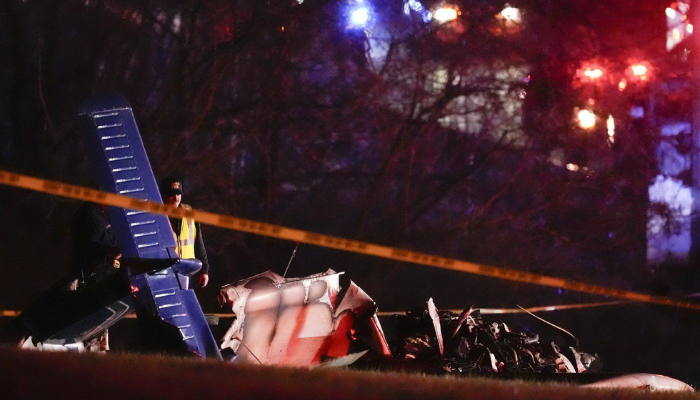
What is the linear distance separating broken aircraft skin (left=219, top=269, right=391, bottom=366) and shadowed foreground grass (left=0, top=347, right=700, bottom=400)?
196cm

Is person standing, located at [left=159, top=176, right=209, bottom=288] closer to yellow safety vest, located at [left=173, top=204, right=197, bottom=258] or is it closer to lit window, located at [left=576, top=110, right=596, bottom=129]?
yellow safety vest, located at [left=173, top=204, right=197, bottom=258]

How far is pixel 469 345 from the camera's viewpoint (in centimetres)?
636

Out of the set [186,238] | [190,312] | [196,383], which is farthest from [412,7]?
[196,383]

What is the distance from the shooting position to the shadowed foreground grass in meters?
2.88

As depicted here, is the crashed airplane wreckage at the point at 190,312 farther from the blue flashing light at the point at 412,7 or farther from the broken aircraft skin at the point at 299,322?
the blue flashing light at the point at 412,7

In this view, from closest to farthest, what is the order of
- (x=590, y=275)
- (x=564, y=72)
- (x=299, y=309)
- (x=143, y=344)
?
(x=143, y=344)
(x=299, y=309)
(x=564, y=72)
(x=590, y=275)

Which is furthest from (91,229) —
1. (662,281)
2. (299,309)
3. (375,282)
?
(662,281)

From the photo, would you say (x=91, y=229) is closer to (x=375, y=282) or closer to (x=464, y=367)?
(x=464, y=367)

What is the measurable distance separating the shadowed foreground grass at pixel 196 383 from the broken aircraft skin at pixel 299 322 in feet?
6.42

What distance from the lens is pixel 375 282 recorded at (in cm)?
1241

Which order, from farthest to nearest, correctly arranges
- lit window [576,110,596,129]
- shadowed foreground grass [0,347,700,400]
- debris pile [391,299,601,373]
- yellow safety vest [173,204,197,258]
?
lit window [576,110,596,129]
debris pile [391,299,601,373]
yellow safety vest [173,204,197,258]
shadowed foreground grass [0,347,700,400]

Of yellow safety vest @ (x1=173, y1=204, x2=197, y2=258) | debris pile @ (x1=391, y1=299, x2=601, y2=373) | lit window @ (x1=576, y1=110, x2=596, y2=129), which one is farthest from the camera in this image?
lit window @ (x1=576, y1=110, x2=596, y2=129)

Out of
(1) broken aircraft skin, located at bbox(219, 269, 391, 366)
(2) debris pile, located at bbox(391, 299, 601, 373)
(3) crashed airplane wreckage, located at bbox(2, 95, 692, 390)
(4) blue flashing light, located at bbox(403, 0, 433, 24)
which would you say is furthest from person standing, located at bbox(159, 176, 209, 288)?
(4) blue flashing light, located at bbox(403, 0, 433, 24)

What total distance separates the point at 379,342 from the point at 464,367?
2.28ft
